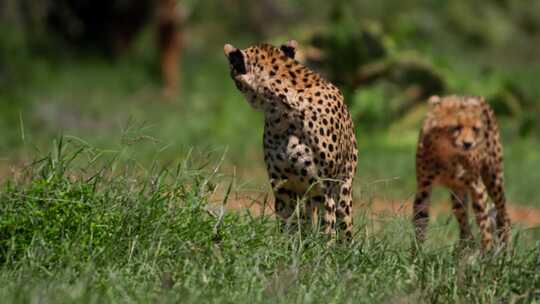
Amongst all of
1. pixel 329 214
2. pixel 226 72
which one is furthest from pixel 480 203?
pixel 226 72

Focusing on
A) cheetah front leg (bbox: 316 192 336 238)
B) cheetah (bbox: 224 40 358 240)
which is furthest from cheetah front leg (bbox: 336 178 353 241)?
cheetah front leg (bbox: 316 192 336 238)

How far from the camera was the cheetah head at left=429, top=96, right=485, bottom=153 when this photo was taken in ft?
25.6

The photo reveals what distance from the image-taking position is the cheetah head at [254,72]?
6.40 metres

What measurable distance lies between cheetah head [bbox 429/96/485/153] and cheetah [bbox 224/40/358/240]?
58.6 inches

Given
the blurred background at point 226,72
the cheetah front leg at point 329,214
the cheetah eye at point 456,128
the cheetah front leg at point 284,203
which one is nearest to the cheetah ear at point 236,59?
the cheetah front leg at point 284,203

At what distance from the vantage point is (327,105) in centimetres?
650

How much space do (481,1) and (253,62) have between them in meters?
20.6

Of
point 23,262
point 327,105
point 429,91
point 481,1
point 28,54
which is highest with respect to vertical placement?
point 481,1

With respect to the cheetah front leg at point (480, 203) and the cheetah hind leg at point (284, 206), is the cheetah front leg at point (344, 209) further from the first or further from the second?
the cheetah front leg at point (480, 203)

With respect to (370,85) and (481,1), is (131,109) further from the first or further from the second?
(481,1)

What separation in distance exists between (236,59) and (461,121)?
2102 mm

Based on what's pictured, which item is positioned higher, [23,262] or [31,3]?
[31,3]

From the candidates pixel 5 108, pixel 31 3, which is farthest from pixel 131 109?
pixel 31 3

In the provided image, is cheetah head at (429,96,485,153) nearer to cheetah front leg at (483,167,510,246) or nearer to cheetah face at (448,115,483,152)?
cheetah face at (448,115,483,152)
